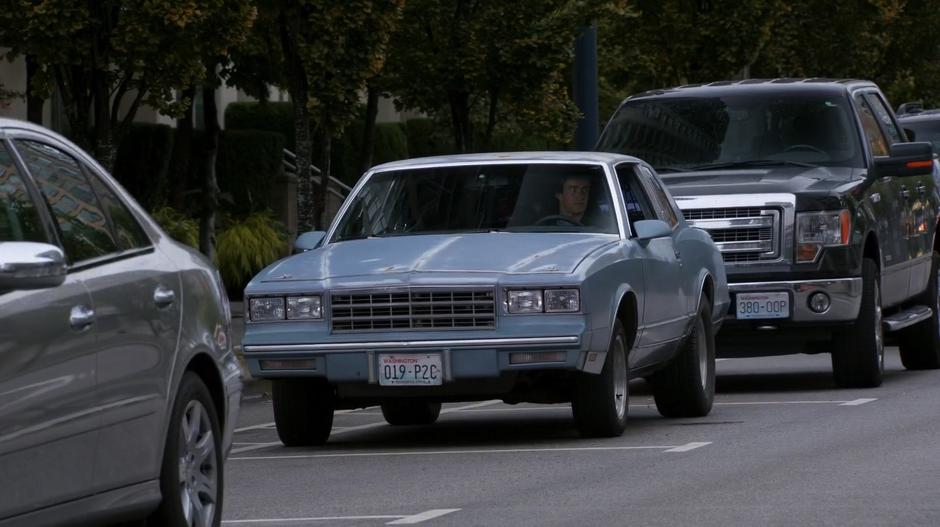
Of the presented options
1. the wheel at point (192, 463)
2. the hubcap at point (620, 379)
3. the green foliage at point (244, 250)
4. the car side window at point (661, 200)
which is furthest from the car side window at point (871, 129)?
the green foliage at point (244, 250)

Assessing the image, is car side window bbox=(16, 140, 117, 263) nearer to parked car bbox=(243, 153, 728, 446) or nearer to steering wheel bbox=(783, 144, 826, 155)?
parked car bbox=(243, 153, 728, 446)

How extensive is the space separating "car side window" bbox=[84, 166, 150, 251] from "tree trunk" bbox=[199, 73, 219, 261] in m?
17.9

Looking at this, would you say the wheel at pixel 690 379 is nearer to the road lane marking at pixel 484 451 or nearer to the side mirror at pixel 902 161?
the road lane marking at pixel 484 451

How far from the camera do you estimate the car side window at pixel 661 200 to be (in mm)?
13773

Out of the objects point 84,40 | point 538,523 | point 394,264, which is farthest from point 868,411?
point 84,40

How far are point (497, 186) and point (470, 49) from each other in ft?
37.5

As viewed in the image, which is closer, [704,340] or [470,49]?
[704,340]

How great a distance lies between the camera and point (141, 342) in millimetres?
7145

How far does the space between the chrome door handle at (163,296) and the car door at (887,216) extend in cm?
915

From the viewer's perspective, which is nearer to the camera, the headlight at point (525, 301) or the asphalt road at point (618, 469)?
the asphalt road at point (618, 469)

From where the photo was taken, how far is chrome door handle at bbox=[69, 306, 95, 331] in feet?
21.5

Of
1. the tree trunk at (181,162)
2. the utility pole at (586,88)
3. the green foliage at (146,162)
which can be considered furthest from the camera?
the tree trunk at (181,162)

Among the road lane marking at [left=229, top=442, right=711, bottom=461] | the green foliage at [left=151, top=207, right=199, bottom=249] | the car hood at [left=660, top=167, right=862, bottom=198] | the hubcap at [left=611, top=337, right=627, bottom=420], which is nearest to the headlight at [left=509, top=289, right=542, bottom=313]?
the hubcap at [left=611, top=337, right=627, bottom=420]

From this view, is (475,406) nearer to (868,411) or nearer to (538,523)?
(868,411)
